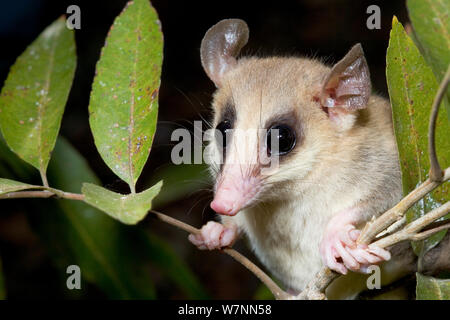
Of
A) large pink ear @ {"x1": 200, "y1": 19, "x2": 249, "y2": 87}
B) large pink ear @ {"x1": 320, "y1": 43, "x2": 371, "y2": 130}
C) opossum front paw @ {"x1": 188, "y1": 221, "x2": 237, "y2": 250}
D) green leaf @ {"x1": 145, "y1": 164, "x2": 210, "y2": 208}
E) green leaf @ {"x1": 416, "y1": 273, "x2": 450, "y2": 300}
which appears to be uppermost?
large pink ear @ {"x1": 200, "y1": 19, "x2": 249, "y2": 87}

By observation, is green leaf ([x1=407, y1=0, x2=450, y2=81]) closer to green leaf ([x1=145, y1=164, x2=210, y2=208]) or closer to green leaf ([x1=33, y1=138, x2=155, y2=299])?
green leaf ([x1=145, y1=164, x2=210, y2=208])

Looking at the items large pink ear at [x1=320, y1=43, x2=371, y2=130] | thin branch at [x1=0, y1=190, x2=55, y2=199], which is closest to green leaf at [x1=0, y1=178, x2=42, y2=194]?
thin branch at [x1=0, y1=190, x2=55, y2=199]

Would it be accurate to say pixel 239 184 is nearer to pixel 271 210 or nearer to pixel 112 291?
pixel 271 210

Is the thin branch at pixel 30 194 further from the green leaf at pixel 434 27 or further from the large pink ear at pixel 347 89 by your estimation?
the green leaf at pixel 434 27

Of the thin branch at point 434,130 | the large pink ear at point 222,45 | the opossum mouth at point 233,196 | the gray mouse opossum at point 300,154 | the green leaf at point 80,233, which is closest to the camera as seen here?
the thin branch at point 434,130

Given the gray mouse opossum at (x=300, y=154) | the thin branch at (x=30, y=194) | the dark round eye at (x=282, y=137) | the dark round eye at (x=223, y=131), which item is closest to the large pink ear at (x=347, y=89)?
the gray mouse opossum at (x=300, y=154)
